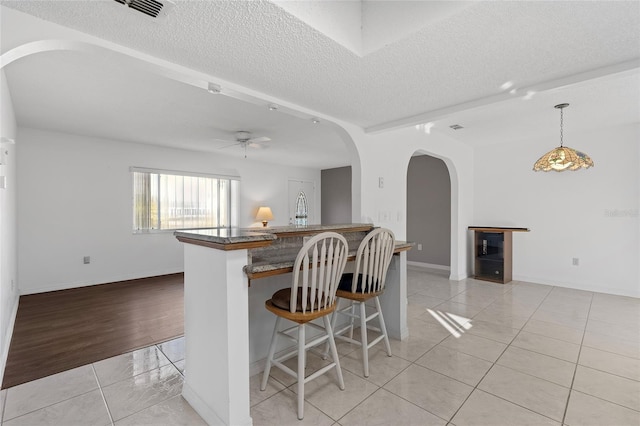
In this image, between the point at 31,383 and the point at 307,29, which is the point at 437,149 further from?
the point at 31,383

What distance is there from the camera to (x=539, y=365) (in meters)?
2.33

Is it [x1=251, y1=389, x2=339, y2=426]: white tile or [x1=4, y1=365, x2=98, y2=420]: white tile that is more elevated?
[x1=251, y1=389, x2=339, y2=426]: white tile

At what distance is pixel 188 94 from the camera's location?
3092 millimetres

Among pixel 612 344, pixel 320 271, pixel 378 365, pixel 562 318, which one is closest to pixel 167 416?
pixel 320 271

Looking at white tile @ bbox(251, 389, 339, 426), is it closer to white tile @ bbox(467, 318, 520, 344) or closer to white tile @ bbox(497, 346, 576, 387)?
white tile @ bbox(497, 346, 576, 387)

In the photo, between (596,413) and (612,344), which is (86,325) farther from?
(612,344)

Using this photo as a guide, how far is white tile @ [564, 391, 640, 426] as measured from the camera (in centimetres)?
172

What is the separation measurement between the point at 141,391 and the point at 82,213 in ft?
13.1

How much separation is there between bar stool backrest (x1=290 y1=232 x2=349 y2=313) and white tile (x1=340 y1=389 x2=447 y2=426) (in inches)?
24.9

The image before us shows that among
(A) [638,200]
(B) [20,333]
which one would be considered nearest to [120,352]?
(B) [20,333]

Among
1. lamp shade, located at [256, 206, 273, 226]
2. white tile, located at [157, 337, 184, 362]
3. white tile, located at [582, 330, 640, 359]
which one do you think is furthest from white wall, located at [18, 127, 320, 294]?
white tile, located at [582, 330, 640, 359]

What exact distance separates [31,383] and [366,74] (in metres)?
3.25

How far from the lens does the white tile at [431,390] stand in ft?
6.11

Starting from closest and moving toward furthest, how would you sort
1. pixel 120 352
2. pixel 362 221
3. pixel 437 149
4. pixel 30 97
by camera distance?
1. pixel 120 352
2. pixel 30 97
3. pixel 362 221
4. pixel 437 149
